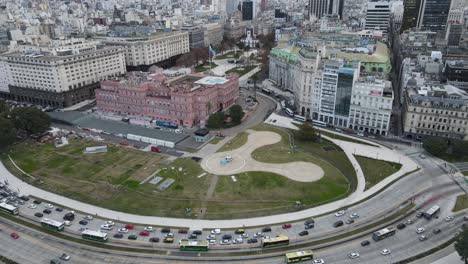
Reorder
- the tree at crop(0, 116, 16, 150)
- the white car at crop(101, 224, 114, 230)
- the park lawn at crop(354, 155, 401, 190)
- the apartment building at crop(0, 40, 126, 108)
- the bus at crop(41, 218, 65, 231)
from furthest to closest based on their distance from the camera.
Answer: the apartment building at crop(0, 40, 126, 108) → the tree at crop(0, 116, 16, 150) → the park lawn at crop(354, 155, 401, 190) → the white car at crop(101, 224, 114, 230) → the bus at crop(41, 218, 65, 231)

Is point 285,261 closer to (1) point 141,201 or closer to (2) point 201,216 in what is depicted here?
(2) point 201,216

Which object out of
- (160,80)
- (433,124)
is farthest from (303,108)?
(160,80)

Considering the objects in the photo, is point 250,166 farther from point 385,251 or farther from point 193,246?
point 385,251

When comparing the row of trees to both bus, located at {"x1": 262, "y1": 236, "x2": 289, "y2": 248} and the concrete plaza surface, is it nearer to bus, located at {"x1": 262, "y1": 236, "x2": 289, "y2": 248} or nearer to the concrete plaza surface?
the concrete plaza surface

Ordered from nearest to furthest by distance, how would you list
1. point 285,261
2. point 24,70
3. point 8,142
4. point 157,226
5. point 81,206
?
point 285,261, point 157,226, point 81,206, point 8,142, point 24,70

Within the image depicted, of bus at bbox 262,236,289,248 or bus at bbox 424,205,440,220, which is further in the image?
bus at bbox 424,205,440,220

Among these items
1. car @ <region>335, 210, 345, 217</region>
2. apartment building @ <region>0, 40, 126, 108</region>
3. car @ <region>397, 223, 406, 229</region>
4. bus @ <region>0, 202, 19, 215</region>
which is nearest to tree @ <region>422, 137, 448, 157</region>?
car @ <region>397, 223, 406, 229</region>
